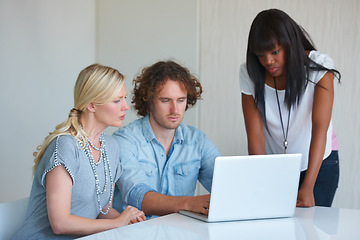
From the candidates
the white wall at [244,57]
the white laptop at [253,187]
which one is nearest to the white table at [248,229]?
the white laptop at [253,187]

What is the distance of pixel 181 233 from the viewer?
4.72 ft

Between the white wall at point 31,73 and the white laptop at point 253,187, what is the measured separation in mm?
2212

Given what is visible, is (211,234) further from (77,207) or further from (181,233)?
(77,207)

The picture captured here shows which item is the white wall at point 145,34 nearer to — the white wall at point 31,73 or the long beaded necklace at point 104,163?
the white wall at point 31,73

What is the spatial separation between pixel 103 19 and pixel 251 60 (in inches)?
91.7

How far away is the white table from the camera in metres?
1.40

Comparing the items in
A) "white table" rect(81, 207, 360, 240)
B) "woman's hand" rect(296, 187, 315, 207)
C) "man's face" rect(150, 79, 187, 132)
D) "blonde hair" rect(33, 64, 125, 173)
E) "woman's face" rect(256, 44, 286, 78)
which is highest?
"woman's face" rect(256, 44, 286, 78)

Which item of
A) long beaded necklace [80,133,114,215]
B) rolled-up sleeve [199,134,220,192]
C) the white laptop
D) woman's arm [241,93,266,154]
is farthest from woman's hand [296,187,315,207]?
long beaded necklace [80,133,114,215]

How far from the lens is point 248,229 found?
1.52m

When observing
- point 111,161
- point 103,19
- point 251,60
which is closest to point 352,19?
point 251,60

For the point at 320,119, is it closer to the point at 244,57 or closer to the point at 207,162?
the point at 207,162

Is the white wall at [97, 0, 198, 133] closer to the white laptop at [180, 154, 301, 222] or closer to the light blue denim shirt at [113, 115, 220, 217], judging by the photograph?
the light blue denim shirt at [113, 115, 220, 217]

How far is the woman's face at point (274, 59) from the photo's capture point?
2.17m

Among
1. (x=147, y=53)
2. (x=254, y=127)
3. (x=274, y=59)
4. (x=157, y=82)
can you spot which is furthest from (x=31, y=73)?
(x=274, y=59)
